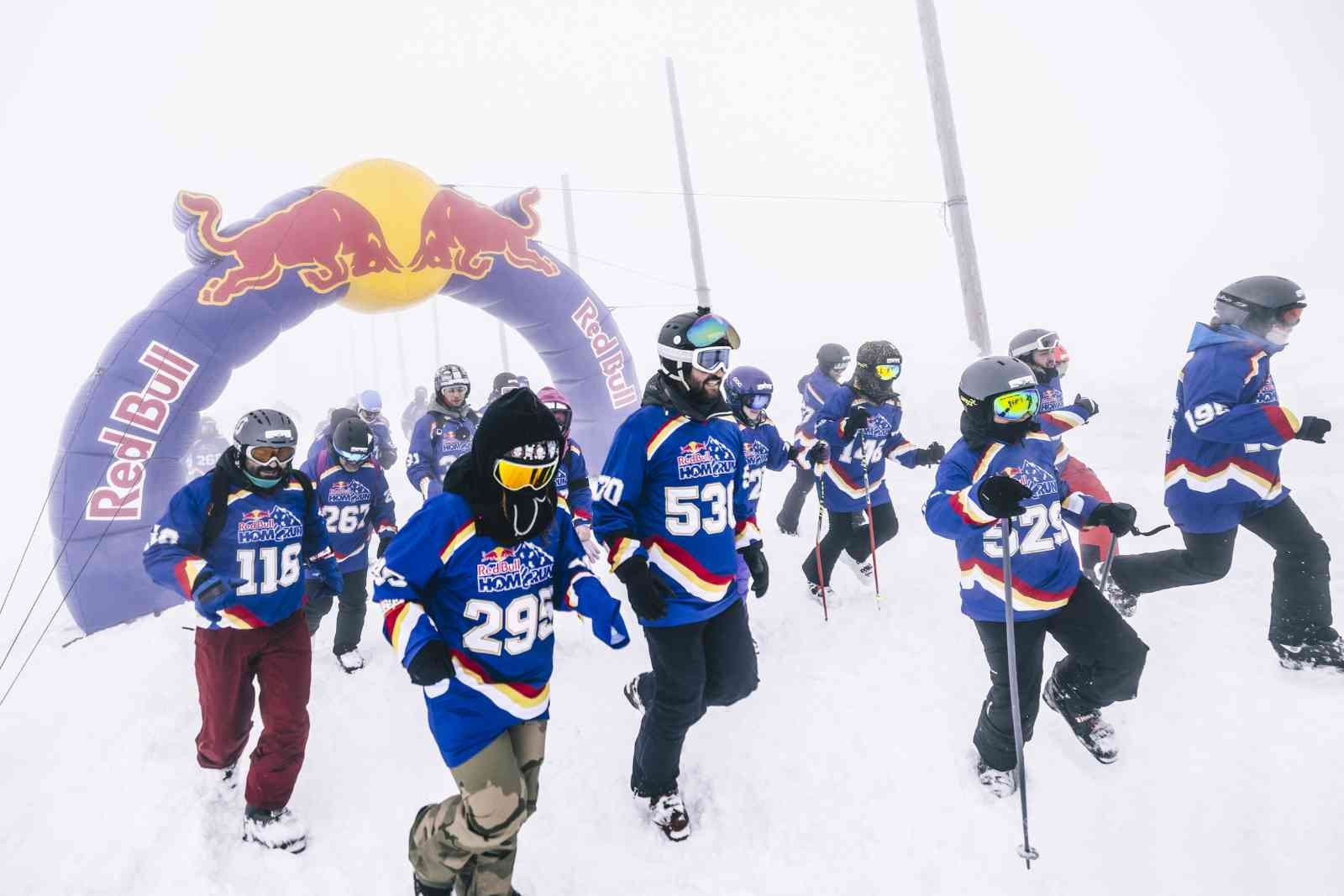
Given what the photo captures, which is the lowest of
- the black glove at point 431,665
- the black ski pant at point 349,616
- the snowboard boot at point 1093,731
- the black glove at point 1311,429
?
the snowboard boot at point 1093,731

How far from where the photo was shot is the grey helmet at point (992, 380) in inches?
126

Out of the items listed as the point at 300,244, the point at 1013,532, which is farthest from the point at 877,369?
the point at 300,244

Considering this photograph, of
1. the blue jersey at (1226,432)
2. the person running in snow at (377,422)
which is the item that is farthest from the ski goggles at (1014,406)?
the person running in snow at (377,422)

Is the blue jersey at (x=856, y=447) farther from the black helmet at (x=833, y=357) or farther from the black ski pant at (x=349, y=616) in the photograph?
the black ski pant at (x=349, y=616)

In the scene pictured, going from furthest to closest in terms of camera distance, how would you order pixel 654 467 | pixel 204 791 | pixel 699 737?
pixel 699 737, pixel 204 791, pixel 654 467

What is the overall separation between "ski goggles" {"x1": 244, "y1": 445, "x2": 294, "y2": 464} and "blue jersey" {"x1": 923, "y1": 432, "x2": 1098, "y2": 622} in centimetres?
325

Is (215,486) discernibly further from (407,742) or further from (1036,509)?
(1036,509)

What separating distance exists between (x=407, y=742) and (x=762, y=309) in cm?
3611

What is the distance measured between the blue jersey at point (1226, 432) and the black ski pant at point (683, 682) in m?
2.87

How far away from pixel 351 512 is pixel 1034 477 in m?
4.74

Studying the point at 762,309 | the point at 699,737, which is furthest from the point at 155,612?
the point at 762,309

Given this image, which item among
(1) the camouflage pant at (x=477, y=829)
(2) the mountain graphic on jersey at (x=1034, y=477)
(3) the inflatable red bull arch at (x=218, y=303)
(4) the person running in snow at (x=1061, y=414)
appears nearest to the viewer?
(1) the camouflage pant at (x=477, y=829)

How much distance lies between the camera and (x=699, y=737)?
12.9ft

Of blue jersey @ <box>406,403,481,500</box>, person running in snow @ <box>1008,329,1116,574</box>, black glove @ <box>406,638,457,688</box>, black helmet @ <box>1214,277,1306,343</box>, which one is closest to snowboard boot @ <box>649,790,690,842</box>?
black glove @ <box>406,638,457,688</box>
